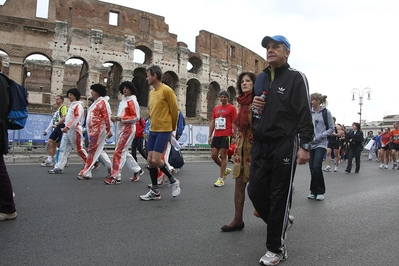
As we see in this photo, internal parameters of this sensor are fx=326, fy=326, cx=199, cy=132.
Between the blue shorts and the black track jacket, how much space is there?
2.54m

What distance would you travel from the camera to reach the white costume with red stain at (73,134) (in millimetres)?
8323

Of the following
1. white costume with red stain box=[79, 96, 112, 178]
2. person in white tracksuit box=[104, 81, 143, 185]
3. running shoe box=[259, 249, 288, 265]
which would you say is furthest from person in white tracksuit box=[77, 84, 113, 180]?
running shoe box=[259, 249, 288, 265]

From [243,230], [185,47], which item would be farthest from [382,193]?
[185,47]

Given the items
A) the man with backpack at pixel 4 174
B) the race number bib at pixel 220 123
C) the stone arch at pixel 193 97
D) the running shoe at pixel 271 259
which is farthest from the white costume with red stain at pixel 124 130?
the stone arch at pixel 193 97

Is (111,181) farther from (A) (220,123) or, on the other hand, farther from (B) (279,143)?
(B) (279,143)

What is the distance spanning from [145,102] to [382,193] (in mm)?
31611

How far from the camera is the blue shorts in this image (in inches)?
209

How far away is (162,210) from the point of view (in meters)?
4.77

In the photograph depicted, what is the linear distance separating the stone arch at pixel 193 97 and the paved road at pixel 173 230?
31246 millimetres

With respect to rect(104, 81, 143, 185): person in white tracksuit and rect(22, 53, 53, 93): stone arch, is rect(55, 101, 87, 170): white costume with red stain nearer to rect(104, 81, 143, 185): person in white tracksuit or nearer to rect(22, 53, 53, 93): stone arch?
rect(104, 81, 143, 185): person in white tracksuit

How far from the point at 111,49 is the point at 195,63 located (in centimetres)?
1044

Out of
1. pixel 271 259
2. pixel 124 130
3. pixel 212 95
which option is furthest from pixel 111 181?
pixel 212 95

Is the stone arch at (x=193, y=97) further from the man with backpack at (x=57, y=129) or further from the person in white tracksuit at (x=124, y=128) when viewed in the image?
the person in white tracksuit at (x=124, y=128)

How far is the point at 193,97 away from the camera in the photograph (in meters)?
38.2
